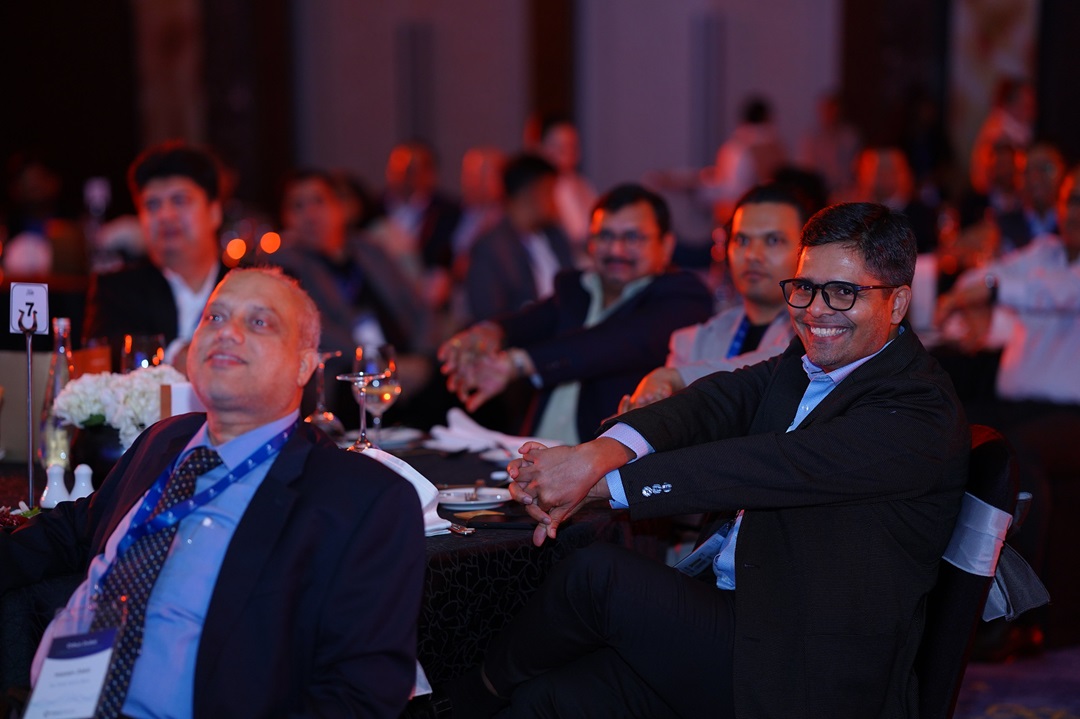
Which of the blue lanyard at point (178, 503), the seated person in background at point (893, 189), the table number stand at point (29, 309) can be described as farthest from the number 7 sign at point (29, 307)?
the seated person in background at point (893, 189)

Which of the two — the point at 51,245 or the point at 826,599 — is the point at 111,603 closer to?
the point at 826,599

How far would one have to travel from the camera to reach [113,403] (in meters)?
2.70

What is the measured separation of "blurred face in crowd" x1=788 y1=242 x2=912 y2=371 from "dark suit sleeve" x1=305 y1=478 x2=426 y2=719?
3.06ft

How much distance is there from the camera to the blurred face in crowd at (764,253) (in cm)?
333

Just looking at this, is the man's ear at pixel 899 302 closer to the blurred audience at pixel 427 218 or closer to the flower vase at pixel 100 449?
the flower vase at pixel 100 449

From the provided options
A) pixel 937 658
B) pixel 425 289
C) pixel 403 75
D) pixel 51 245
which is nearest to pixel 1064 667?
pixel 937 658

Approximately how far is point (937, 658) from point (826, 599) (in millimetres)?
278

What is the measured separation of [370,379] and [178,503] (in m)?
0.86

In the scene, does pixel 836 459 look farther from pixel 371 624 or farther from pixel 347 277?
pixel 347 277

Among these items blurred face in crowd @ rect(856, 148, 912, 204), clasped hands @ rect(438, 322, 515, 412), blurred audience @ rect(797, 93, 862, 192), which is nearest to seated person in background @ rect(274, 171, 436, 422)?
clasped hands @ rect(438, 322, 515, 412)

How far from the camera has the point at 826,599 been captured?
7.45 ft

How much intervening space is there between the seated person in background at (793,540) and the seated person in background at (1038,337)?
5.83ft

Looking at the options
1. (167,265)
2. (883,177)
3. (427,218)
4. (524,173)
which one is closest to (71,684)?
(167,265)

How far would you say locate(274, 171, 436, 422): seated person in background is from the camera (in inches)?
212
